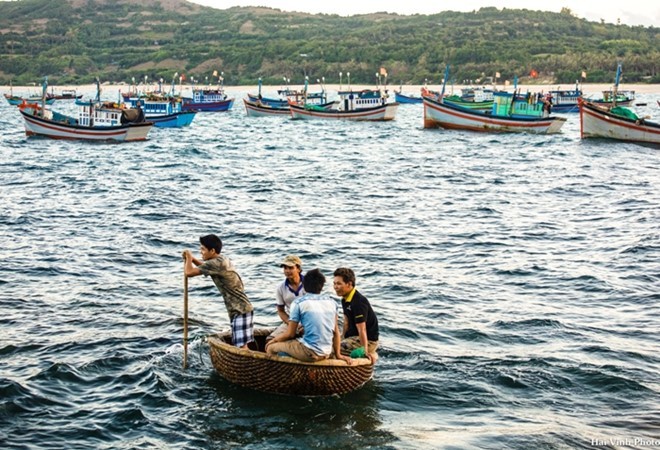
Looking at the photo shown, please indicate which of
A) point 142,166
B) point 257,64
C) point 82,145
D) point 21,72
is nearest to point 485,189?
point 142,166

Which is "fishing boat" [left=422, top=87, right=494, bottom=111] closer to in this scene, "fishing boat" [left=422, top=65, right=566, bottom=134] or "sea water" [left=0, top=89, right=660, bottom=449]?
"fishing boat" [left=422, top=65, right=566, bottom=134]

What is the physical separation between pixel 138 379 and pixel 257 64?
17697cm

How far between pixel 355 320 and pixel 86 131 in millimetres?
41635

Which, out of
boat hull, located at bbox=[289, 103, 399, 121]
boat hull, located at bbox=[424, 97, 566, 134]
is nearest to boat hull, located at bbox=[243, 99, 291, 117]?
boat hull, located at bbox=[289, 103, 399, 121]

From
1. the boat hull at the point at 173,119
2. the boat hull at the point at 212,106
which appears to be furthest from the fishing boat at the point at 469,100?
the boat hull at the point at 212,106

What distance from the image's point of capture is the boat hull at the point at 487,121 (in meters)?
56.3

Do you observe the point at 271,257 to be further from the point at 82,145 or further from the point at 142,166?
the point at 82,145

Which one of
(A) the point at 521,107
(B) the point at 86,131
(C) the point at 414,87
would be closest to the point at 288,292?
(B) the point at 86,131

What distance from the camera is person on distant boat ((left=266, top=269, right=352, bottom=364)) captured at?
34.9 ft

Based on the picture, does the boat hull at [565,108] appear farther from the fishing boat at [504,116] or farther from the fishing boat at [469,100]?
the fishing boat at [504,116]

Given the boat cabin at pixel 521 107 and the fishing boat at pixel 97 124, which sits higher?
the boat cabin at pixel 521 107

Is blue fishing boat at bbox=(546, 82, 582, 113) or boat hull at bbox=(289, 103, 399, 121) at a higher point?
blue fishing boat at bbox=(546, 82, 582, 113)

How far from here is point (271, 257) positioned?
19.4m

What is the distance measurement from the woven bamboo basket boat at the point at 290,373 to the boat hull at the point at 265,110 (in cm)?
7254
